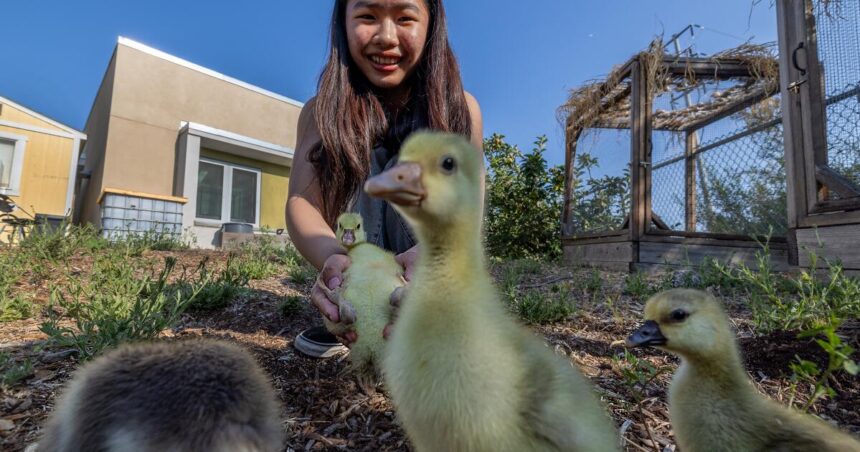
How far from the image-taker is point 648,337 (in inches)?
61.1

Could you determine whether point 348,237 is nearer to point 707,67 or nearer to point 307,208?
point 307,208

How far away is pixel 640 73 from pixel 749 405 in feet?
19.9

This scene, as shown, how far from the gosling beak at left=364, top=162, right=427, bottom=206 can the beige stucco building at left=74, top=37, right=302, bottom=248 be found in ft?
37.8

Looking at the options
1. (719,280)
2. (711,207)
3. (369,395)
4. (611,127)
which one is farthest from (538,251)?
(369,395)

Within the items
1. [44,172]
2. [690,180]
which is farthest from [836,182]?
[44,172]

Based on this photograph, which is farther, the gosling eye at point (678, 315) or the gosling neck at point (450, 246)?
the gosling eye at point (678, 315)

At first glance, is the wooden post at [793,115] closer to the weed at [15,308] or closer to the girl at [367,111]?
the girl at [367,111]

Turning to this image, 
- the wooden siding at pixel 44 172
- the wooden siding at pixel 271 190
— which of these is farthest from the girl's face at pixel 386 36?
the wooden siding at pixel 44 172

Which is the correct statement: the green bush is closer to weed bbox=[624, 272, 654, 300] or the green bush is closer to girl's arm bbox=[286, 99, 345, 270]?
weed bbox=[624, 272, 654, 300]

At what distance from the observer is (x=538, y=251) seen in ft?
32.2

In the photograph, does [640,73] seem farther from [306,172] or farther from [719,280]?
[306,172]

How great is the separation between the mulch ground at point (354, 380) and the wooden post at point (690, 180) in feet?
11.0

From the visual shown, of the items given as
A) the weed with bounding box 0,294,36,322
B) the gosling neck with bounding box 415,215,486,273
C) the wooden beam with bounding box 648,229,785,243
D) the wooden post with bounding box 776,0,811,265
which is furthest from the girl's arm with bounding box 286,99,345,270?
the wooden beam with bounding box 648,229,785,243

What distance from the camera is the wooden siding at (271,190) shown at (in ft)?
47.9
